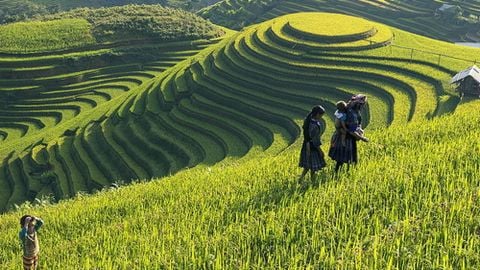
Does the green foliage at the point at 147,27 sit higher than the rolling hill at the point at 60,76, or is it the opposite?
the green foliage at the point at 147,27

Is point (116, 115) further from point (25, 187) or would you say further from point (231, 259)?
point (231, 259)

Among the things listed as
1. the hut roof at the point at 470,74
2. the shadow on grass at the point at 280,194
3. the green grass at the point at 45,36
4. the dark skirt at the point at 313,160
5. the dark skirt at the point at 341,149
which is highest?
the hut roof at the point at 470,74

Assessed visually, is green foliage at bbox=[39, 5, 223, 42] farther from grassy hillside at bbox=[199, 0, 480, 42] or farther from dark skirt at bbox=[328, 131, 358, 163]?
dark skirt at bbox=[328, 131, 358, 163]

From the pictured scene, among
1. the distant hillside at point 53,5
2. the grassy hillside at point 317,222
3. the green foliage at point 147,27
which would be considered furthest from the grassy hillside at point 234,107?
the distant hillside at point 53,5

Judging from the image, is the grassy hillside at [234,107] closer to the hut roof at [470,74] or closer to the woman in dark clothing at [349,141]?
the hut roof at [470,74]

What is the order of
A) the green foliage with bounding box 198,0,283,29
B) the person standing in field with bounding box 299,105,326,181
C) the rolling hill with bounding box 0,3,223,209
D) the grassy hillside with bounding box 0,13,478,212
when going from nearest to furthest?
the person standing in field with bounding box 299,105,326,181
the grassy hillside with bounding box 0,13,478,212
the rolling hill with bounding box 0,3,223,209
the green foliage with bounding box 198,0,283,29

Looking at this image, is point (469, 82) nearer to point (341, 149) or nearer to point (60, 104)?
point (341, 149)

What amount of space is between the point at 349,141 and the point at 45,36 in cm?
6973

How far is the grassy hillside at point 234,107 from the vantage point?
126ft

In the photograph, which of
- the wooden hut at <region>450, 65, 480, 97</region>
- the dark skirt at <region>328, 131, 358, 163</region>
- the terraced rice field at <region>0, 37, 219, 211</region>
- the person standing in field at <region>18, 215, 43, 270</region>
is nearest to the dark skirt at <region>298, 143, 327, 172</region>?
the dark skirt at <region>328, 131, 358, 163</region>

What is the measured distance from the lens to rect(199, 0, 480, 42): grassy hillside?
9012 cm

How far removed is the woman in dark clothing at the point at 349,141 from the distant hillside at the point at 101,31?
65236 mm

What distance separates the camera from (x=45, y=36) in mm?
71438

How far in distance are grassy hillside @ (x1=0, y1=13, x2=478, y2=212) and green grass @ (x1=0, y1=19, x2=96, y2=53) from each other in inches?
600
